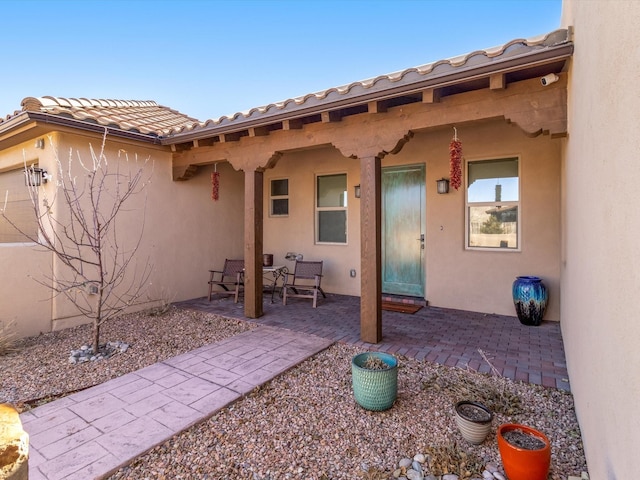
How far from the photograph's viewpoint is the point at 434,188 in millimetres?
5652

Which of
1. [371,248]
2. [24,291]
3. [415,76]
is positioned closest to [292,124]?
[415,76]

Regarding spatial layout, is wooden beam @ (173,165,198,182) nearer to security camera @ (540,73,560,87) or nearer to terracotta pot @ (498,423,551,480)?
security camera @ (540,73,560,87)

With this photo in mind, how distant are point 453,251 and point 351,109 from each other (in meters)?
2.92

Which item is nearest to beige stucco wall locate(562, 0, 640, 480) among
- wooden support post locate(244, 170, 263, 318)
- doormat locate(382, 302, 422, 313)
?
doormat locate(382, 302, 422, 313)

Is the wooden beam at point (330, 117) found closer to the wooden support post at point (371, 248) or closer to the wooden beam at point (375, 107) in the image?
the wooden beam at point (375, 107)

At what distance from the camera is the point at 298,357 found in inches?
142

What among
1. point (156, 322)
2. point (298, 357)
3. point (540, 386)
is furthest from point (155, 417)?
point (540, 386)

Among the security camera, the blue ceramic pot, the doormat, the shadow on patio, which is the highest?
the security camera

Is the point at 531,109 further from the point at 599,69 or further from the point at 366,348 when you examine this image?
the point at 366,348

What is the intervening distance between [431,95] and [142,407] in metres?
3.87

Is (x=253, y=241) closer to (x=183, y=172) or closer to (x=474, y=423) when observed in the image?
(x=183, y=172)

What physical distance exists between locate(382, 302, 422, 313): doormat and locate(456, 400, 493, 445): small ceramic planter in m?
3.08

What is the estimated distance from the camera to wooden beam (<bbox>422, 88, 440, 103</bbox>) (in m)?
3.37

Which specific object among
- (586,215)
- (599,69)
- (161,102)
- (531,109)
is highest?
(161,102)
